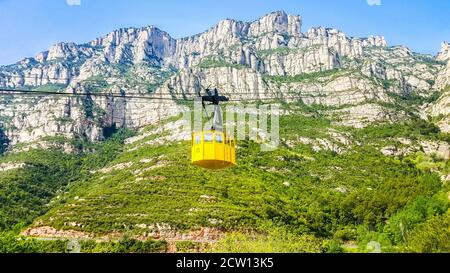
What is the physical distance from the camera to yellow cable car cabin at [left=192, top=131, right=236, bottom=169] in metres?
20.9

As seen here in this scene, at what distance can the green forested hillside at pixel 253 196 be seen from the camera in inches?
3179

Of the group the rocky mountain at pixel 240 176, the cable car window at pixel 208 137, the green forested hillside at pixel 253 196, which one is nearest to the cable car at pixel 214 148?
the cable car window at pixel 208 137

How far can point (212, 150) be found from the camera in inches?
821

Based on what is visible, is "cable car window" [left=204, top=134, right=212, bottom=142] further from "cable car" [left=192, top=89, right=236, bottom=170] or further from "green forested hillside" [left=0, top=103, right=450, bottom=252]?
"green forested hillside" [left=0, top=103, right=450, bottom=252]

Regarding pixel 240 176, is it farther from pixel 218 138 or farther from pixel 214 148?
pixel 214 148

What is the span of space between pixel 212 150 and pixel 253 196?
80.5 metres

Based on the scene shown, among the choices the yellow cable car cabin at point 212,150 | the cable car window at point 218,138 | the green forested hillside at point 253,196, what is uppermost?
the cable car window at point 218,138

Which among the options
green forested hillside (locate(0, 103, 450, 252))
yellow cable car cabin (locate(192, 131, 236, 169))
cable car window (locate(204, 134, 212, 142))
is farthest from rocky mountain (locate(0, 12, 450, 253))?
cable car window (locate(204, 134, 212, 142))

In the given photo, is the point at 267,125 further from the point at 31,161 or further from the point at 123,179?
the point at 31,161

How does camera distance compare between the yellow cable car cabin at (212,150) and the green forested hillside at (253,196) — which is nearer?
the yellow cable car cabin at (212,150)

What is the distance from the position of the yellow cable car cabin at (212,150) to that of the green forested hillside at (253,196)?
3254cm

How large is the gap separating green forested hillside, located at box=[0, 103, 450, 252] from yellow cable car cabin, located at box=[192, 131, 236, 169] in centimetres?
3254

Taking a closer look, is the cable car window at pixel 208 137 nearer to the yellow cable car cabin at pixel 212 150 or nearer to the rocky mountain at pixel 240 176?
the yellow cable car cabin at pixel 212 150

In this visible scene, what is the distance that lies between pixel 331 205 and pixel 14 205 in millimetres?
63207
